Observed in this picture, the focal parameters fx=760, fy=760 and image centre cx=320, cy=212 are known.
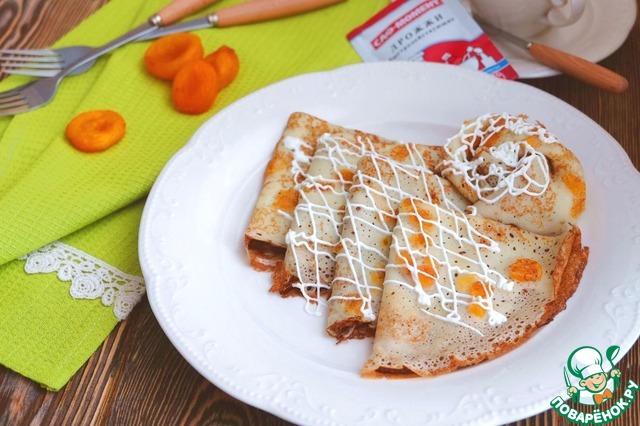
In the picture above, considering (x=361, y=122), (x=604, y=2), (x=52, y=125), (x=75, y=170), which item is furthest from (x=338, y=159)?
(x=604, y=2)

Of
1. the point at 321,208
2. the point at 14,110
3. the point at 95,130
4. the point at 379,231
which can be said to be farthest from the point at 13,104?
the point at 379,231

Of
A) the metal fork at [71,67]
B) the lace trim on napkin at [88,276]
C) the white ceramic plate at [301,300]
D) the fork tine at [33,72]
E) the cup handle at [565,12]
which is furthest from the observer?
the fork tine at [33,72]

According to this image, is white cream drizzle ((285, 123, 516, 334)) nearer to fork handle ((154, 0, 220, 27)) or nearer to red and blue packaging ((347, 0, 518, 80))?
red and blue packaging ((347, 0, 518, 80))

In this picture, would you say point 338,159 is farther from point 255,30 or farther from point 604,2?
point 604,2

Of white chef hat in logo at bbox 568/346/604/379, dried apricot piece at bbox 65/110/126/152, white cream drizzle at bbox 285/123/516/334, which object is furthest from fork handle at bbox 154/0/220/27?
white chef hat in logo at bbox 568/346/604/379

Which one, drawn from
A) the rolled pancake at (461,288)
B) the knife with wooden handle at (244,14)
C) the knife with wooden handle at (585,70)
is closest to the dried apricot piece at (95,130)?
the knife with wooden handle at (244,14)

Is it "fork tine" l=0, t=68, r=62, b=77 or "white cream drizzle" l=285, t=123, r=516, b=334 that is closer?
"white cream drizzle" l=285, t=123, r=516, b=334

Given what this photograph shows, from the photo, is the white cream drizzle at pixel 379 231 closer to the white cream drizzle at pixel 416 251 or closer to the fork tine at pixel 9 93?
Answer: the white cream drizzle at pixel 416 251
